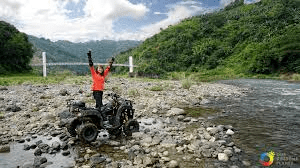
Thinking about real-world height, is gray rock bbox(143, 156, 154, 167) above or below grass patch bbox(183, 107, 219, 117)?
below

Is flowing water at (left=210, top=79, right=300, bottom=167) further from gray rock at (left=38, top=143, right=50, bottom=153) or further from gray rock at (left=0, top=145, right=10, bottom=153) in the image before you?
gray rock at (left=0, top=145, right=10, bottom=153)

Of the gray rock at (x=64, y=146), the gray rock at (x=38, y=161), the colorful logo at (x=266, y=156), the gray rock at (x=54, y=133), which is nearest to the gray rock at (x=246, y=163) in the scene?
the colorful logo at (x=266, y=156)

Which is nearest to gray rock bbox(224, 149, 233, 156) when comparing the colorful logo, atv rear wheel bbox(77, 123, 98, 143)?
the colorful logo

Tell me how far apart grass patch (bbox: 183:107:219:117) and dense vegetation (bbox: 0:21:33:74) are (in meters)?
33.7

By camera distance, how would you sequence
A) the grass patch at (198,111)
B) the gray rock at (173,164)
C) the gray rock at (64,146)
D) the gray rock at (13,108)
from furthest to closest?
the grass patch at (198,111), the gray rock at (13,108), the gray rock at (64,146), the gray rock at (173,164)

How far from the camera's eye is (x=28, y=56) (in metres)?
45.8

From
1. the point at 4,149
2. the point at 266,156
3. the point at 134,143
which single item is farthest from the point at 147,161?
the point at 4,149

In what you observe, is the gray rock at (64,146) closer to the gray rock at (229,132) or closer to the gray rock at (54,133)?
the gray rock at (54,133)

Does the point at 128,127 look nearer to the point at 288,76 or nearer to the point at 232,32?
the point at 288,76

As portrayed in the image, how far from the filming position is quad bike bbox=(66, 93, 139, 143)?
862 cm

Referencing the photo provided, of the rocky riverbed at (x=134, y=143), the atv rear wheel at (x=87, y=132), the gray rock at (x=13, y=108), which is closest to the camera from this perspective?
the rocky riverbed at (x=134, y=143)

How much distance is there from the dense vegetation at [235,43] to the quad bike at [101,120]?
34.2 meters

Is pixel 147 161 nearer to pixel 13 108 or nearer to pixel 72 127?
pixel 72 127

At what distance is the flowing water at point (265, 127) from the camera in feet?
25.9
